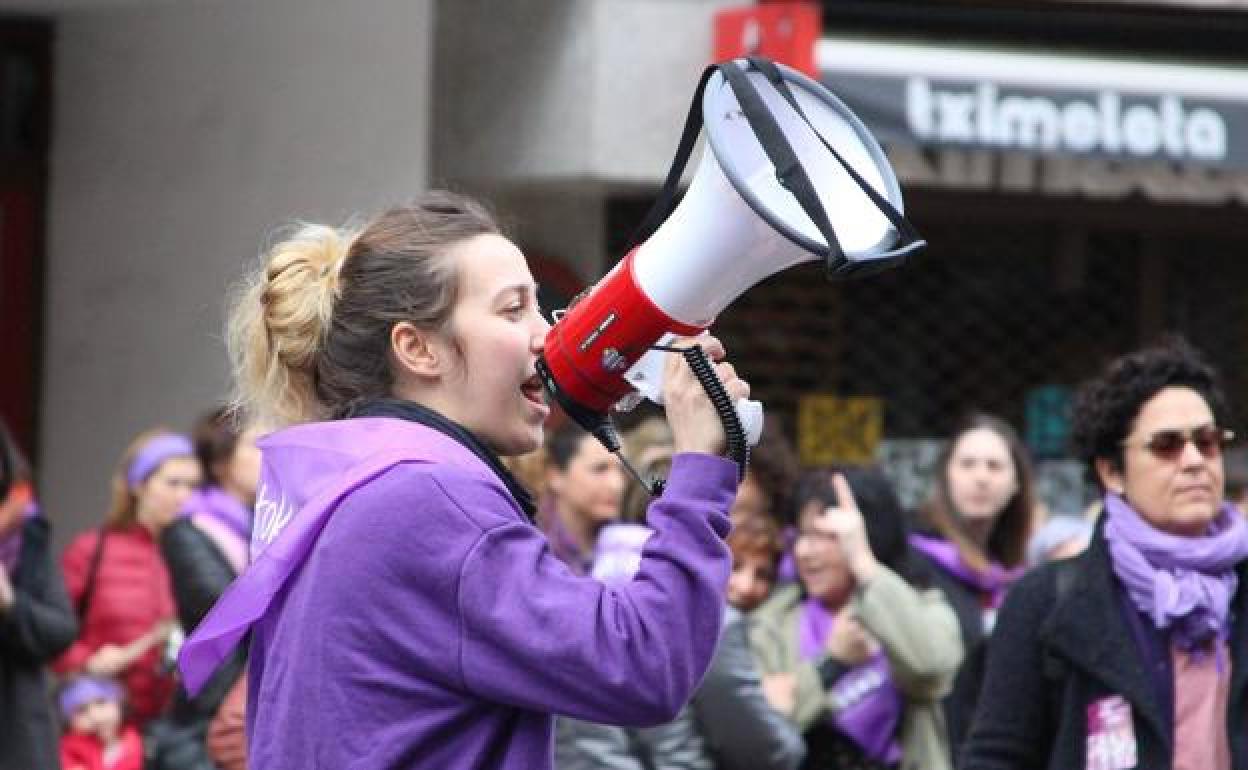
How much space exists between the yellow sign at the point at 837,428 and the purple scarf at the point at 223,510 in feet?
11.7

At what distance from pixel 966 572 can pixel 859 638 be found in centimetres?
86

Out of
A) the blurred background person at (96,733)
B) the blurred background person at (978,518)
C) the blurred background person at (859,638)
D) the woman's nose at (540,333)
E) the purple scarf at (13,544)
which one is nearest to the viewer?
the woman's nose at (540,333)

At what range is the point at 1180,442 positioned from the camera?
200 inches

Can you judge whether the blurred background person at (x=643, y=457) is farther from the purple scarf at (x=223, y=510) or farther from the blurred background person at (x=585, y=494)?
the purple scarf at (x=223, y=510)

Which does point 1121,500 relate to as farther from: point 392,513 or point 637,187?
point 637,187

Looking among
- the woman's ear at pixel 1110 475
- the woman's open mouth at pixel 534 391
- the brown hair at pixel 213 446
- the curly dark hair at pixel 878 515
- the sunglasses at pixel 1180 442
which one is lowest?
the brown hair at pixel 213 446

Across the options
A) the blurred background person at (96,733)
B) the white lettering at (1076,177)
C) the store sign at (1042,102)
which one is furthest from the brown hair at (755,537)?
the white lettering at (1076,177)

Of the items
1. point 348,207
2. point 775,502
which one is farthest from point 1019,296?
point 775,502

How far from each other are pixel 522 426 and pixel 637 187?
267 inches

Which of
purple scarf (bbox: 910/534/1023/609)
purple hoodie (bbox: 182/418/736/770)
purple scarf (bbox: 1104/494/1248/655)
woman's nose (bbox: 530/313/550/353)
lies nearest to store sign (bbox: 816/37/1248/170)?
purple scarf (bbox: 910/534/1023/609)

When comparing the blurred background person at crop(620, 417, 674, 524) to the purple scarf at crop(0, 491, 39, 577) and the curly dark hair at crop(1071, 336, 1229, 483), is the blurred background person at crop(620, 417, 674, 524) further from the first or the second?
the purple scarf at crop(0, 491, 39, 577)

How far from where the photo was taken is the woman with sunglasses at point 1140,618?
188 inches

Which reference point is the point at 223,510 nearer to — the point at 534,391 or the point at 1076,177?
the point at 1076,177

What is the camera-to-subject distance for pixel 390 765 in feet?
9.77
